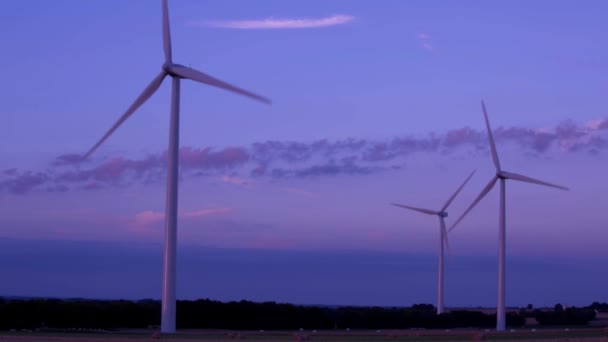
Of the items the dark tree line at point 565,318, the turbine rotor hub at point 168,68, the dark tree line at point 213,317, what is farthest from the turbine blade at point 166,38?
the dark tree line at point 565,318

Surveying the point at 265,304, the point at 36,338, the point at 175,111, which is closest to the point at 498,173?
the point at 265,304

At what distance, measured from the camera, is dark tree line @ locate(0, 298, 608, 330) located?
90.4 m

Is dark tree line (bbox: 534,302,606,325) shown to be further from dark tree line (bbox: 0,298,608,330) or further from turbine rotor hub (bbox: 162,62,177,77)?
turbine rotor hub (bbox: 162,62,177,77)

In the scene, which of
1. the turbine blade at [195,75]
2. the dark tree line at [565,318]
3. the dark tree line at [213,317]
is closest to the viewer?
the turbine blade at [195,75]

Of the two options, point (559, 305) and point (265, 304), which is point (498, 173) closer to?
point (265, 304)

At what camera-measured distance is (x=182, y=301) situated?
10506 centimetres

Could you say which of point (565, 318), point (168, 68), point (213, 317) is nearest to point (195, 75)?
point (168, 68)

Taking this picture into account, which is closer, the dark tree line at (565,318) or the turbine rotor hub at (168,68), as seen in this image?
the turbine rotor hub at (168,68)

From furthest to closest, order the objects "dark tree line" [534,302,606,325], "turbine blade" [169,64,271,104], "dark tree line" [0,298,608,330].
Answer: "dark tree line" [534,302,606,325] < "dark tree line" [0,298,608,330] < "turbine blade" [169,64,271,104]

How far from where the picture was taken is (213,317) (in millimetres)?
100250

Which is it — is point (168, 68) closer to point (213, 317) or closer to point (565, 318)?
point (213, 317)

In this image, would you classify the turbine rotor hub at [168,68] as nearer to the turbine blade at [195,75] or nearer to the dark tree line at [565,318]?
the turbine blade at [195,75]

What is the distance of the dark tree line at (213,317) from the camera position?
9044 centimetres

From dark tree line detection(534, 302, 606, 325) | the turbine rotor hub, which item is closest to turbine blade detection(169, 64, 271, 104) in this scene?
the turbine rotor hub
